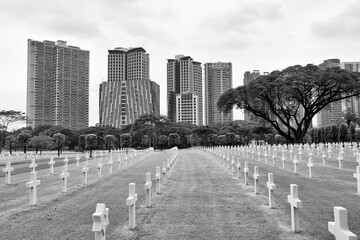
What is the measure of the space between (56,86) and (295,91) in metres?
116

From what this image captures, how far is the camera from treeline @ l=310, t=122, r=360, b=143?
63.7m

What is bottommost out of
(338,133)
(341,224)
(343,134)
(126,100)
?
(341,224)

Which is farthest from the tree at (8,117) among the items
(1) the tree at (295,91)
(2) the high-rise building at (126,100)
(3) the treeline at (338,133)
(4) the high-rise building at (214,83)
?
(4) the high-rise building at (214,83)

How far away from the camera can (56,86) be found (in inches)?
5477

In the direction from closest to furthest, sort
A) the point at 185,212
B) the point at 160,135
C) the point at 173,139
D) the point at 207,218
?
the point at 207,218
the point at 185,212
the point at 173,139
the point at 160,135

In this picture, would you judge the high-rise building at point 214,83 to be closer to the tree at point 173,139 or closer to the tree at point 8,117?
the tree at point 173,139

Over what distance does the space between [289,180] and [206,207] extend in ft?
21.0

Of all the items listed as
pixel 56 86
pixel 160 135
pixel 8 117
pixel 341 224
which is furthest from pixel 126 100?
pixel 341 224

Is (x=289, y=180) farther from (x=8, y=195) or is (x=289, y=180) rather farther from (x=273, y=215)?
(x=8, y=195)

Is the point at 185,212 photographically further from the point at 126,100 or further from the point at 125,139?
the point at 126,100

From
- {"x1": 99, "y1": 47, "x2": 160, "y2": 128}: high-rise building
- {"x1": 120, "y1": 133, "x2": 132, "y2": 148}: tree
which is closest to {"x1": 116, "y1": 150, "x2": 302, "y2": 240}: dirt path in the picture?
{"x1": 120, "y1": 133, "x2": 132, "y2": 148}: tree

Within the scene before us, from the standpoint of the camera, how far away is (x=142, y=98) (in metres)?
155

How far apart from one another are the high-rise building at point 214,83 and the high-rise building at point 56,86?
74.1 m

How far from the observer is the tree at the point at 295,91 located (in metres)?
45.4
